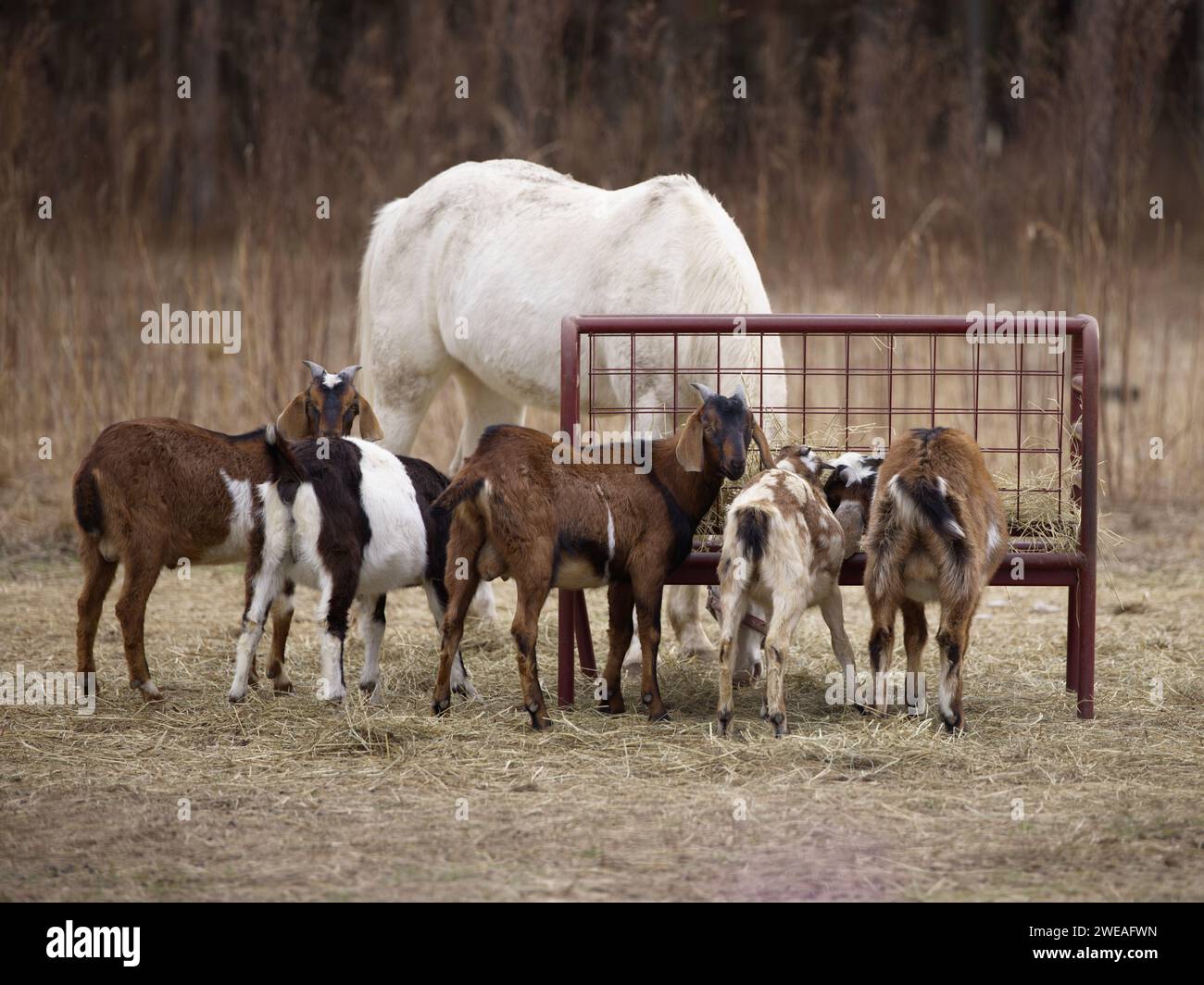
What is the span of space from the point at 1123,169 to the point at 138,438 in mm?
6339

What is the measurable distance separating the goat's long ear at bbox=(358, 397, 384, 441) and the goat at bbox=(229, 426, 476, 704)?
12.1 inches

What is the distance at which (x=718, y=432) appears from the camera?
5.16 meters

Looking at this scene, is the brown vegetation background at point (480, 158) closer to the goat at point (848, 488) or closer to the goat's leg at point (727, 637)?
the goat at point (848, 488)

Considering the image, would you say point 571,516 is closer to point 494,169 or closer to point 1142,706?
point 1142,706

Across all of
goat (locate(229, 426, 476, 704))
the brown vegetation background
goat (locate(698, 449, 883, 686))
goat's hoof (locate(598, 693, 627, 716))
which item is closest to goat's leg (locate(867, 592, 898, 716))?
goat (locate(698, 449, 883, 686))

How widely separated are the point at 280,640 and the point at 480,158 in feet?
19.8

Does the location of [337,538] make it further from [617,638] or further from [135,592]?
[617,638]

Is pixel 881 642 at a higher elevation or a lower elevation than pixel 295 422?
lower

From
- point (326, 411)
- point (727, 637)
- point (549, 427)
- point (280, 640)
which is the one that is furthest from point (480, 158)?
point (727, 637)

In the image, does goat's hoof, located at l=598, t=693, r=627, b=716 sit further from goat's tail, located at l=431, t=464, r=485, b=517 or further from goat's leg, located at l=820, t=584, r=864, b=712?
goat's tail, located at l=431, t=464, r=485, b=517

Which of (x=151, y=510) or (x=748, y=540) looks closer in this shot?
(x=748, y=540)

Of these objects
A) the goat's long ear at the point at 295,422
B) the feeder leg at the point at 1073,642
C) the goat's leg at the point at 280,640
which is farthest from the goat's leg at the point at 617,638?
the feeder leg at the point at 1073,642

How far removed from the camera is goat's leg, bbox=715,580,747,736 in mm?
4961

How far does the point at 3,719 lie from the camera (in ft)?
17.6
